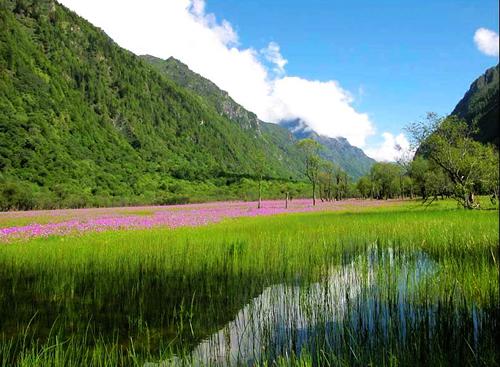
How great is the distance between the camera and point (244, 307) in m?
5.71

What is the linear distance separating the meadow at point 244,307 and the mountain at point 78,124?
44271 millimetres

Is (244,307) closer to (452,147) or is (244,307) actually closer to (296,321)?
(296,321)

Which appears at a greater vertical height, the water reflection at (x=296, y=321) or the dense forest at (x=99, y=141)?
the dense forest at (x=99, y=141)

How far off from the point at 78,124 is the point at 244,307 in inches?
5063

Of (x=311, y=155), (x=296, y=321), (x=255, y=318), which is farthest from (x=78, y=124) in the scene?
(x=296, y=321)

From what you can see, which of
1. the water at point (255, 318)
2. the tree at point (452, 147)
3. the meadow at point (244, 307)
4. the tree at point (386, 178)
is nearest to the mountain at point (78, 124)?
the tree at point (452, 147)

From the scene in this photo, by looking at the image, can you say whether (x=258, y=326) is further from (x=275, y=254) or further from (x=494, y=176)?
(x=494, y=176)

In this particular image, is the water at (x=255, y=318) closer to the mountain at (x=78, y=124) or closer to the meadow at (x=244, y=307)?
the meadow at (x=244, y=307)

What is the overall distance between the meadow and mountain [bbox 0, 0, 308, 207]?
44271mm

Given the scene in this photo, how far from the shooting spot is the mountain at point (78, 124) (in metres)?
76.6

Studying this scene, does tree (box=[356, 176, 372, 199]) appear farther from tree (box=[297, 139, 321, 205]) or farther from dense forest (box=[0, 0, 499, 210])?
tree (box=[297, 139, 321, 205])

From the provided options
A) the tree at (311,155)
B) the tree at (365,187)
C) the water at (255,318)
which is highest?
the tree at (311,155)

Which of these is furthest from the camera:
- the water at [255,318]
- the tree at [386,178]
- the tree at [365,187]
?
the tree at [365,187]

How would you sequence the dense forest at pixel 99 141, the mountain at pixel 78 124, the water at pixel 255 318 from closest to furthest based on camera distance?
the water at pixel 255 318 → the dense forest at pixel 99 141 → the mountain at pixel 78 124
